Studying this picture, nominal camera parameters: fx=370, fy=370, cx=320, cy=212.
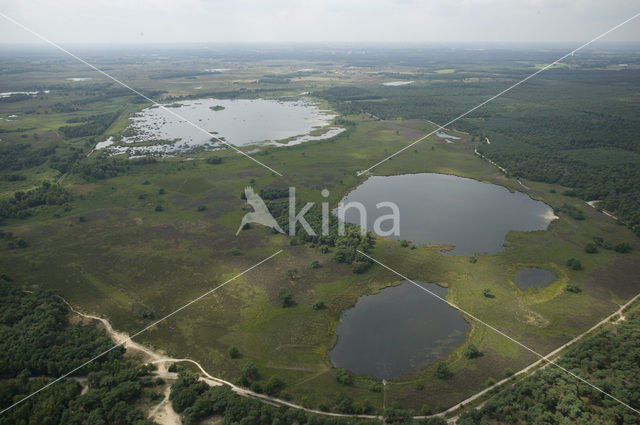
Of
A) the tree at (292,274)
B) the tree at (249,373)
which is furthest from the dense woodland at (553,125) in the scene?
the tree at (249,373)

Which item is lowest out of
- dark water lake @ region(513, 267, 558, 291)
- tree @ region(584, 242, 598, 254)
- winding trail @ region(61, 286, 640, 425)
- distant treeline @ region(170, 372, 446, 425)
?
winding trail @ region(61, 286, 640, 425)

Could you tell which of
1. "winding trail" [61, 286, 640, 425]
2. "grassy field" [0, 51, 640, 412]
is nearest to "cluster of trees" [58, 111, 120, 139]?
"grassy field" [0, 51, 640, 412]

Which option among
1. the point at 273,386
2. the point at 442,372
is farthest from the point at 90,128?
the point at 442,372

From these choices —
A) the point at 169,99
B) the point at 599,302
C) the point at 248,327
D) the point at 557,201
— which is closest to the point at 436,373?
the point at 248,327

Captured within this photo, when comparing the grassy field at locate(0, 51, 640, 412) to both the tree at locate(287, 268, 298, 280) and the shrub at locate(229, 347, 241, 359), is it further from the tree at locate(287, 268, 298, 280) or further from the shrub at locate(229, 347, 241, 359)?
the shrub at locate(229, 347, 241, 359)

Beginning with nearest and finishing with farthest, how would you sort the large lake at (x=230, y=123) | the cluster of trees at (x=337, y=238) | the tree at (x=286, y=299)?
the tree at (x=286, y=299) < the cluster of trees at (x=337, y=238) < the large lake at (x=230, y=123)

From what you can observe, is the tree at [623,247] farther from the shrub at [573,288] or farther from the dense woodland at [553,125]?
the shrub at [573,288]
